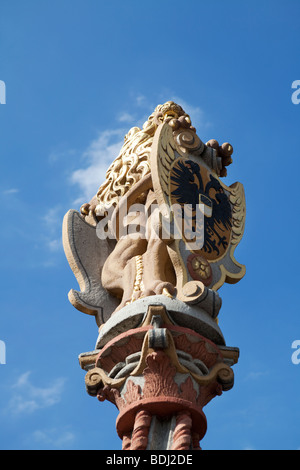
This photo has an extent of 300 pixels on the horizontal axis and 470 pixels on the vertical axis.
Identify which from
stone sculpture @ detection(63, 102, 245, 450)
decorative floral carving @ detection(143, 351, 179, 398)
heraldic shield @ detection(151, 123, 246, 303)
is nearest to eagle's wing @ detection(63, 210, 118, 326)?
stone sculpture @ detection(63, 102, 245, 450)

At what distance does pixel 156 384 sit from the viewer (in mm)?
10250

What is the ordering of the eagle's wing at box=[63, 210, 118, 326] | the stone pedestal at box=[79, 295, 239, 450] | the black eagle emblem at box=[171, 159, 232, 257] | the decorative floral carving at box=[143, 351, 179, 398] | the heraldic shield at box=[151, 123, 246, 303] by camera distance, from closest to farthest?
the stone pedestal at box=[79, 295, 239, 450], the decorative floral carving at box=[143, 351, 179, 398], the heraldic shield at box=[151, 123, 246, 303], the black eagle emblem at box=[171, 159, 232, 257], the eagle's wing at box=[63, 210, 118, 326]

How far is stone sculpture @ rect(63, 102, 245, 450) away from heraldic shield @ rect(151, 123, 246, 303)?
1 centimetres

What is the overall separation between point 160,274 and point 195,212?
89cm

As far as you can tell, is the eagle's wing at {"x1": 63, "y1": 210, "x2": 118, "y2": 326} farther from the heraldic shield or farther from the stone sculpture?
the heraldic shield

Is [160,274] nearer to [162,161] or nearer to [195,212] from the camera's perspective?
[195,212]

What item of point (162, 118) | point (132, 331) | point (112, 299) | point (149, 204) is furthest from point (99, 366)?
→ point (162, 118)

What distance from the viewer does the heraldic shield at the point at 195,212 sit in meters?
11.4

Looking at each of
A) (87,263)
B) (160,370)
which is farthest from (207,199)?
(160,370)

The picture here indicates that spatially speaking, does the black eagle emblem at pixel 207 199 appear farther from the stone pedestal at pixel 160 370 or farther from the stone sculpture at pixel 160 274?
the stone pedestal at pixel 160 370

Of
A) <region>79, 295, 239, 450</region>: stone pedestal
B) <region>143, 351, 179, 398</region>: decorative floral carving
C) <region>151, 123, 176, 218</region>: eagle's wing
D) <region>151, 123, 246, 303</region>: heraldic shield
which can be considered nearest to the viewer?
<region>79, 295, 239, 450</region>: stone pedestal

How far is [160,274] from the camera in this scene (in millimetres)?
11555

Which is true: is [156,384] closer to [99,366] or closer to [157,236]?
[99,366]

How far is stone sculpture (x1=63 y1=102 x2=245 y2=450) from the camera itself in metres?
10.3
